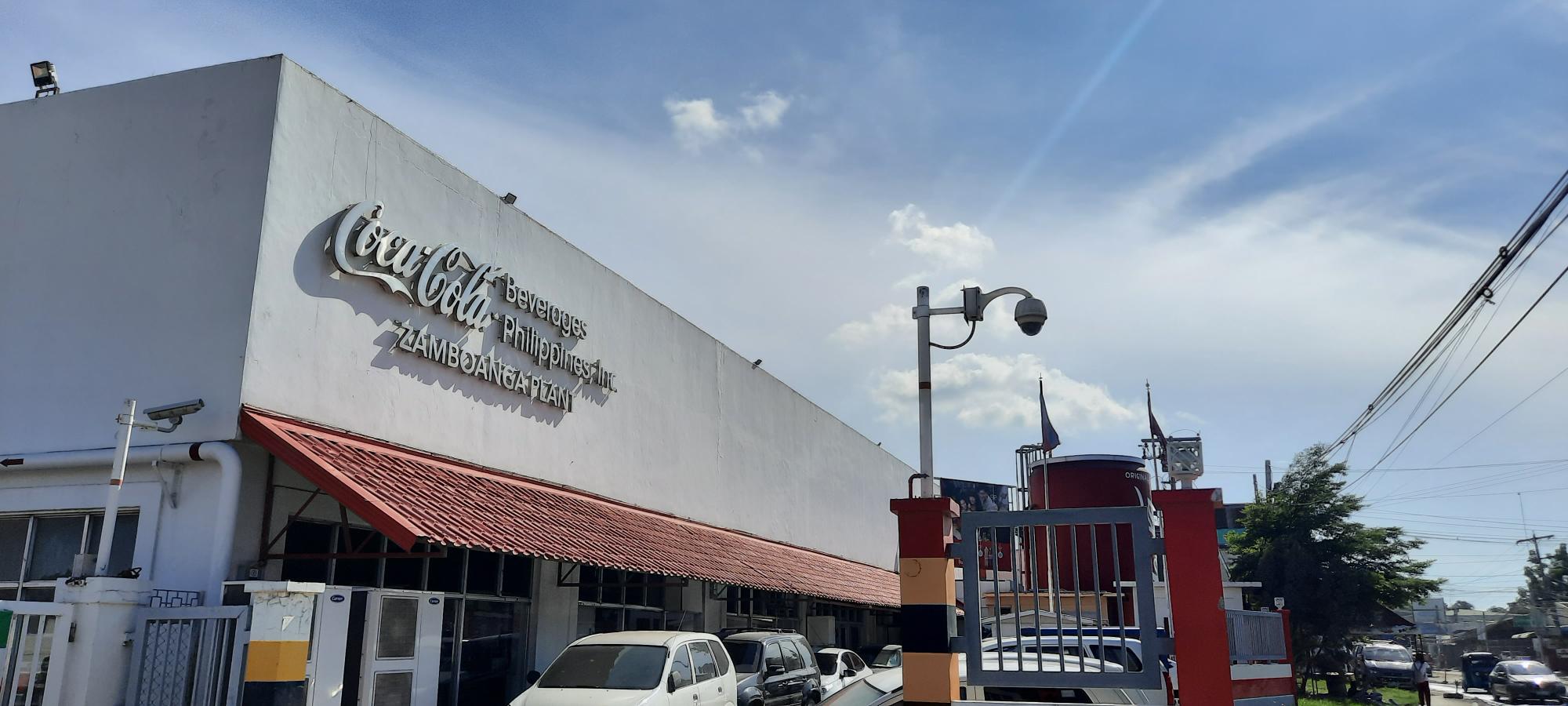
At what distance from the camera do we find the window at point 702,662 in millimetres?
11930

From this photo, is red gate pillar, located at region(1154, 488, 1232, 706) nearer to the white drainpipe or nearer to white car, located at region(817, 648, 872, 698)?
the white drainpipe

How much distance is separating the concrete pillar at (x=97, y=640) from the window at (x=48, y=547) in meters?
1.93

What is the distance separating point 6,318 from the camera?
40.0 feet

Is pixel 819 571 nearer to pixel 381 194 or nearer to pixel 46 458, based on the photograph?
pixel 381 194

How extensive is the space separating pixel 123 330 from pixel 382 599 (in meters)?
4.38

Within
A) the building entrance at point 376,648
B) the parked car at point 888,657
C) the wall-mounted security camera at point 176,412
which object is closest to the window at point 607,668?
the building entrance at point 376,648

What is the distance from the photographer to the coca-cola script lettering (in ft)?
40.1

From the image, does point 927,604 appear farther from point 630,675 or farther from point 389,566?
point 389,566

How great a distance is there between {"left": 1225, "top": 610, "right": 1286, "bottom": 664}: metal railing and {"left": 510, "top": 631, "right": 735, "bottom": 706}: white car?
A: 18.3 feet

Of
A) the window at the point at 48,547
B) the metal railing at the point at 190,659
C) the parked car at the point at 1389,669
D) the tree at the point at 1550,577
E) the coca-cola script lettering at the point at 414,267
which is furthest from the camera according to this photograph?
the tree at the point at 1550,577

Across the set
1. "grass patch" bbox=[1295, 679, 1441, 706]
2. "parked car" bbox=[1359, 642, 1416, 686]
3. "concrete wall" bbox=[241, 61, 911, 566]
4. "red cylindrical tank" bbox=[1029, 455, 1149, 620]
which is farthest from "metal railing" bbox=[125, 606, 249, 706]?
"parked car" bbox=[1359, 642, 1416, 686]

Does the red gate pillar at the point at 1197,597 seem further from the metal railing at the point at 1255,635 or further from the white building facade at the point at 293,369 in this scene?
the white building facade at the point at 293,369

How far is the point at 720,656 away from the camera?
510 inches

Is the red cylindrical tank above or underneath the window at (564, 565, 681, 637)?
above
